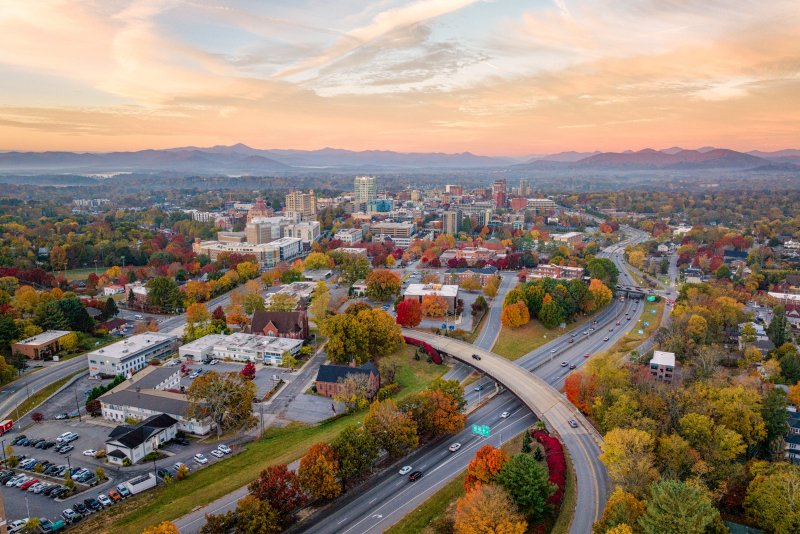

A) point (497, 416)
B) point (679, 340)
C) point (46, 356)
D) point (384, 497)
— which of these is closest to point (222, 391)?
point (384, 497)

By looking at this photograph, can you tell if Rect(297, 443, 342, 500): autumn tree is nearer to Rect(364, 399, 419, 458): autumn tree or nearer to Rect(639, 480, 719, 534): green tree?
Rect(364, 399, 419, 458): autumn tree

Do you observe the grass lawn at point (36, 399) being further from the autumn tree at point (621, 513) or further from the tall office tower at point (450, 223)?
the tall office tower at point (450, 223)

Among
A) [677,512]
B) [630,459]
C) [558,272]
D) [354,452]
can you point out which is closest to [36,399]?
[354,452]

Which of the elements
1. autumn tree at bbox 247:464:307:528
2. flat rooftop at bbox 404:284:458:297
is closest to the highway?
autumn tree at bbox 247:464:307:528

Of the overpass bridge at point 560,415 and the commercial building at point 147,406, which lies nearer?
the overpass bridge at point 560,415

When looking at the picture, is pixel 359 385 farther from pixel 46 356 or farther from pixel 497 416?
pixel 46 356

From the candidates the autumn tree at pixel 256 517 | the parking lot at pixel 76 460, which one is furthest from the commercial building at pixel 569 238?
the autumn tree at pixel 256 517

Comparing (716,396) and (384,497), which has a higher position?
(716,396)
